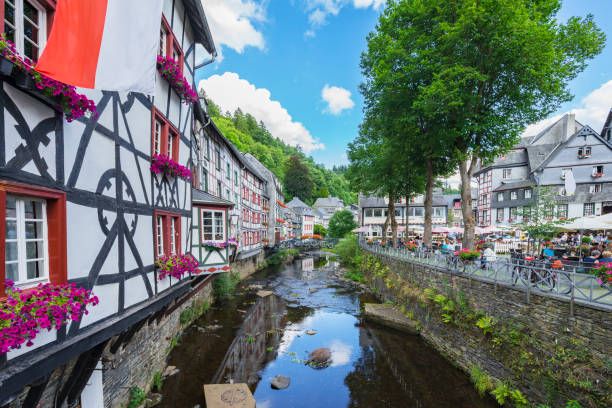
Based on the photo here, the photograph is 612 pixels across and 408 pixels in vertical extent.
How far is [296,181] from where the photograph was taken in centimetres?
7562

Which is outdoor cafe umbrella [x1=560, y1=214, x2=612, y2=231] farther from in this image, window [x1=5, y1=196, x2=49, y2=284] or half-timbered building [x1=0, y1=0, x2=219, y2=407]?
window [x1=5, y1=196, x2=49, y2=284]

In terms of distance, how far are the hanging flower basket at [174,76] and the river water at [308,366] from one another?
30.3 feet

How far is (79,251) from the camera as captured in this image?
13.9ft

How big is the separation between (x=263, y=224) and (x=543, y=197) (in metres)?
26.2

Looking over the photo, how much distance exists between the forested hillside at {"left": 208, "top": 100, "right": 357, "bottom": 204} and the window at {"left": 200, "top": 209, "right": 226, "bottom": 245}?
115 feet

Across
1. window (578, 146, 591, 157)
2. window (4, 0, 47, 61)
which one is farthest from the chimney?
window (4, 0, 47, 61)

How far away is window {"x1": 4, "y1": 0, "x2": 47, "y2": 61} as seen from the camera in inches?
130

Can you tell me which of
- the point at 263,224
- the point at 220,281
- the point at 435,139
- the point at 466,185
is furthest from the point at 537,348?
the point at 263,224

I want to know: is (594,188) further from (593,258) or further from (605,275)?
(605,275)

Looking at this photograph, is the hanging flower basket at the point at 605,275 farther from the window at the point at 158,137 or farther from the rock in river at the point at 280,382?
the window at the point at 158,137

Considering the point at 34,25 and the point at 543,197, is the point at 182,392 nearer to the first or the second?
the point at 34,25

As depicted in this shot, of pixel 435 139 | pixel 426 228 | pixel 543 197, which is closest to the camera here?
pixel 435 139

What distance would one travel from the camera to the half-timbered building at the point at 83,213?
3289 mm

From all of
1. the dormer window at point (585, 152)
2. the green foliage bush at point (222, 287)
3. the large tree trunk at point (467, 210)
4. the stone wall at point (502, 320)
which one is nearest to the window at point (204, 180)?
the green foliage bush at point (222, 287)
